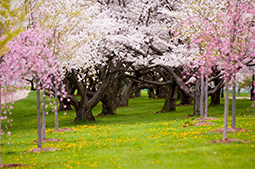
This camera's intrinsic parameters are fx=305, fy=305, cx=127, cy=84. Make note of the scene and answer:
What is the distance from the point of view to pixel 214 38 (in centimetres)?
1280

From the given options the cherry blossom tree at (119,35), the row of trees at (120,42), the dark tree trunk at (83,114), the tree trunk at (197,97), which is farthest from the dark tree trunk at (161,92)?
the dark tree trunk at (83,114)

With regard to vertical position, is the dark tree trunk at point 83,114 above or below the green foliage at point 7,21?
below

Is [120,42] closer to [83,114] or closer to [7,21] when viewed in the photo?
[83,114]

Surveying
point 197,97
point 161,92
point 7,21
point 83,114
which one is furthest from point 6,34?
point 161,92

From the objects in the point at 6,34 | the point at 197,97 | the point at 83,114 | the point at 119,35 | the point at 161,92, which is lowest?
the point at 83,114

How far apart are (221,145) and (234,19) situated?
497cm

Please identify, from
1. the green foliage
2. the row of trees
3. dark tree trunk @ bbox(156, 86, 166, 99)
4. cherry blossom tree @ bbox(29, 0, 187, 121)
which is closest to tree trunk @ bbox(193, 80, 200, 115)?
the row of trees

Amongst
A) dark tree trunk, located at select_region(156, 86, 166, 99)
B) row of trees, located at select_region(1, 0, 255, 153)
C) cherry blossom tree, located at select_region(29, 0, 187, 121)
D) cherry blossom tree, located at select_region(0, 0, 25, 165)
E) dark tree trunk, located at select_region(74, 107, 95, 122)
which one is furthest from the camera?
dark tree trunk, located at select_region(156, 86, 166, 99)

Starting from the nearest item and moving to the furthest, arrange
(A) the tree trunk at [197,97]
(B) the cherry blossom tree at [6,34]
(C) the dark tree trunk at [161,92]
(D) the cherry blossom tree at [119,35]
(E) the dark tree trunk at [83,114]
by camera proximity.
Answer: (B) the cherry blossom tree at [6,34]
(D) the cherry blossom tree at [119,35]
(A) the tree trunk at [197,97]
(E) the dark tree trunk at [83,114]
(C) the dark tree trunk at [161,92]

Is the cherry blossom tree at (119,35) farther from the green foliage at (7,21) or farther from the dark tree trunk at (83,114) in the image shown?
the green foliage at (7,21)

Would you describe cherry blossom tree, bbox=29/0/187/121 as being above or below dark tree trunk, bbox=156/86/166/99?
above

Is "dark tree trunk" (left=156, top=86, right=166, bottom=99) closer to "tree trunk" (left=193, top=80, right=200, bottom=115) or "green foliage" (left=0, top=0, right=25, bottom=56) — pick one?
"tree trunk" (left=193, top=80, right=200, bottom=115)

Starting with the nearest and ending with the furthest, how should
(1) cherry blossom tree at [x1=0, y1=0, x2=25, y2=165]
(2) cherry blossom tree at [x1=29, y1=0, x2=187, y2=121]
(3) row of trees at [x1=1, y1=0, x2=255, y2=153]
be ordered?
1. (1) cherry blossom tree at [x1=0, y1=0, x2=25, y2=165]
2. (3) row of trees at [x1=1, y1=0, x2=255, y2=153]
3. (2) cherry blossom tree at [x1=29, y1=0, x2=187, y2=121]


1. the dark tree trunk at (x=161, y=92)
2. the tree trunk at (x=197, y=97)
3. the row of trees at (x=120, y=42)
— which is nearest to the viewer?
the row of trees at (x=120, y=42)
